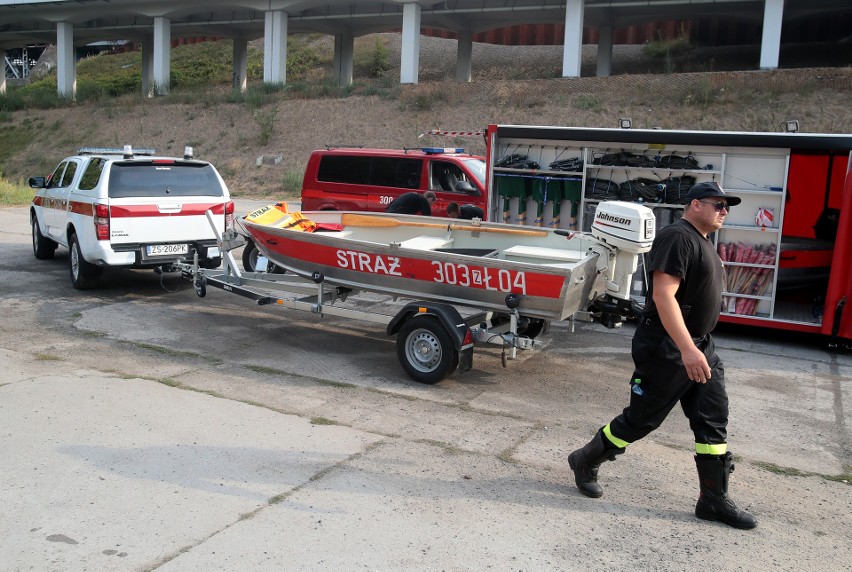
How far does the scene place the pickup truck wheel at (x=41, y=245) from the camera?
13.5 metres

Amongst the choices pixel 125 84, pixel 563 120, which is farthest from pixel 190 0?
pixel 563 120

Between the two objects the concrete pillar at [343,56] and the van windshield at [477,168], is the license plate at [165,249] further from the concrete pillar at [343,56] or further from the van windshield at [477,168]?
the concrete pillar at [343,56]

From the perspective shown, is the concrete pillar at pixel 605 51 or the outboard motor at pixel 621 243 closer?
the outboard motor at pixel 621 243

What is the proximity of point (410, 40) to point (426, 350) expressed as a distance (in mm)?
33536

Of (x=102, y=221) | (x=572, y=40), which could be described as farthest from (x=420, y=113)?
(x=102, y=221)

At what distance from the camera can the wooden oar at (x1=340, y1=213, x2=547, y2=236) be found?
8.84 meters

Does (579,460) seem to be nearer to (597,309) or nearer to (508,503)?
(508,503)

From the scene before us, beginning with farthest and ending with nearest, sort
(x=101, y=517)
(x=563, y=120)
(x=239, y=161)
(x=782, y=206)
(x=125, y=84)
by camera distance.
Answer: (x=125, y=84), (x=239, y=161), (x=563, y=120), (x=782, y=206), (x=101, y=517)

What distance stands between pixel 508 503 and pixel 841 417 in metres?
3.75

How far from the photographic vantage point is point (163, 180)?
1088 cm

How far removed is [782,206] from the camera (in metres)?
9.71

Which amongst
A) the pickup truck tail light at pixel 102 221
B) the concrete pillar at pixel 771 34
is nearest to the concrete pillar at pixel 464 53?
the concrete pillar at pixel 771 34

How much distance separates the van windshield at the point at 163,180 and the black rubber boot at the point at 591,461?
7.49m

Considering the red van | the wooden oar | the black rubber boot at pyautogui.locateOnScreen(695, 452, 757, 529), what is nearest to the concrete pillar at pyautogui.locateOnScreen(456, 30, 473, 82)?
the red van
